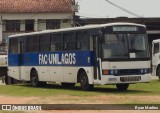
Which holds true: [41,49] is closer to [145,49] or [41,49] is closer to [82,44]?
[82,44]

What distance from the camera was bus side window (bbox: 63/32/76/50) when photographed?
26.8 metres

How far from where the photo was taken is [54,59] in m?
28.7

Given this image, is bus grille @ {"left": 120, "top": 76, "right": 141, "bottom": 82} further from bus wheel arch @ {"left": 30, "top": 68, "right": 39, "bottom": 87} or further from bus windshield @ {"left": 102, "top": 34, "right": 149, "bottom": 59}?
bus wheel arch @ {"left": 30, "top": 68, "right": 39, "bottom": 87}

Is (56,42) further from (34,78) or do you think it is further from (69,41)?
(34,78)

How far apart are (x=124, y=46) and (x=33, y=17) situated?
44.3 meters

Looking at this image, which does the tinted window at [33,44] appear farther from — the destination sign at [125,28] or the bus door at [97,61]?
the destination sign at [125,28]

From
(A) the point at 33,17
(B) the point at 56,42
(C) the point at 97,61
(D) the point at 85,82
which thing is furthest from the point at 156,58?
(A) the point at 33,17

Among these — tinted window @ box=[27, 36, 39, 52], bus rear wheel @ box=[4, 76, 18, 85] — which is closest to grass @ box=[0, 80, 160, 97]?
tinted window @ box=[27, 36, 39, 52]

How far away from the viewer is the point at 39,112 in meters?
16.5

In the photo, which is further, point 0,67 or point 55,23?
point 55,23

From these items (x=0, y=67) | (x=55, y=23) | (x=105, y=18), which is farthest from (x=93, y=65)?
(x=55, y=23)

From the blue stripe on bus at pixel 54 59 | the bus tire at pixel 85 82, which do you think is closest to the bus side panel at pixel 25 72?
the blue stripe on bus at pixel 54 59

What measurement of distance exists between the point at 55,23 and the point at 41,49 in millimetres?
37155

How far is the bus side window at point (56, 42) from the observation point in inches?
1102
